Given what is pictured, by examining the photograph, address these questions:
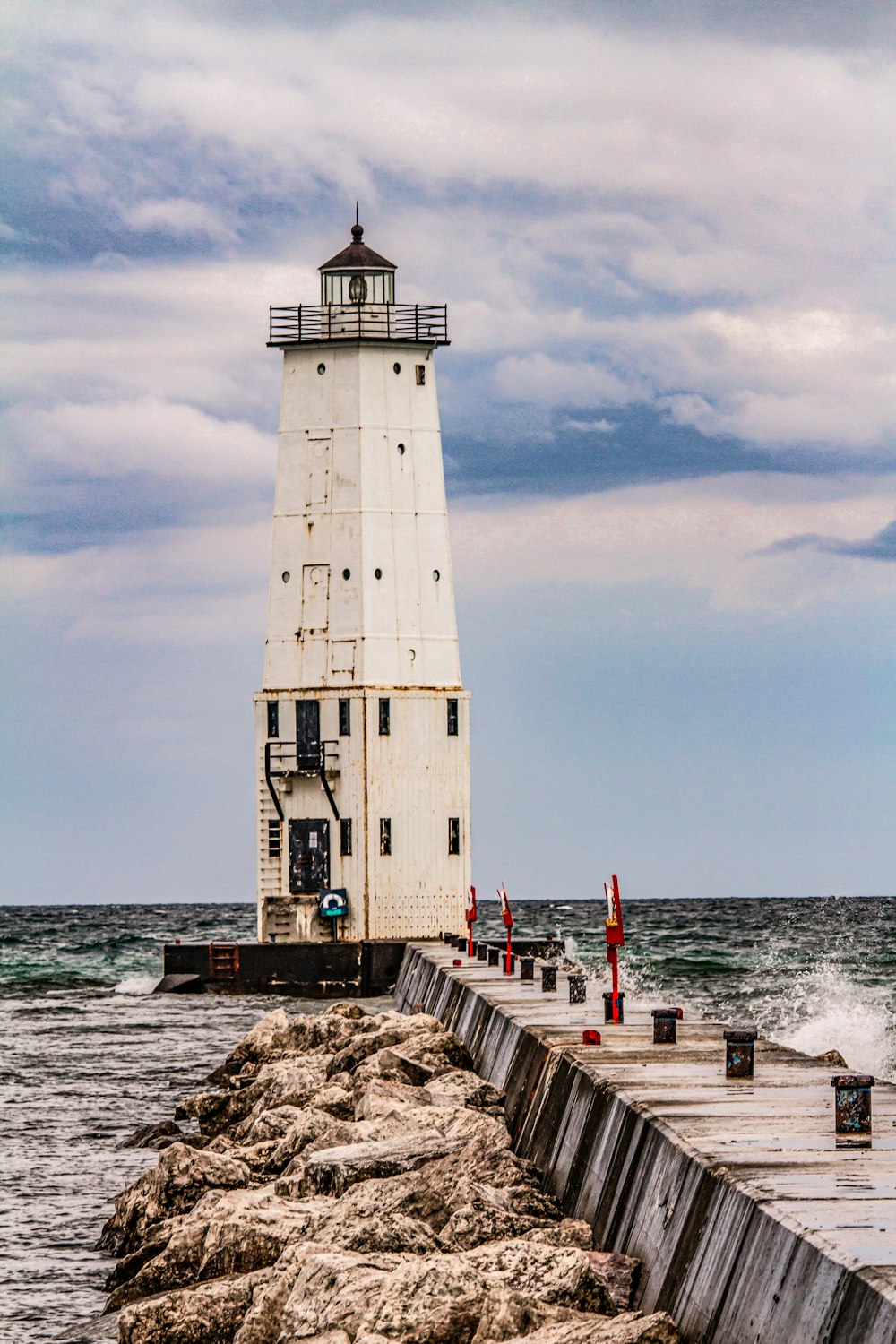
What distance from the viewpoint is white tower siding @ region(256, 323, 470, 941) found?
40.0 m

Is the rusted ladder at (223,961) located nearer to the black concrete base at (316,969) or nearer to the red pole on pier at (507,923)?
the black concrete base at (316,969)

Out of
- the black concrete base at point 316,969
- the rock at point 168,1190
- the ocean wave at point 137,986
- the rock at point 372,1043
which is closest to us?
the rock at point 168,1190

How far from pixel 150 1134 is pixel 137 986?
82.4 feet

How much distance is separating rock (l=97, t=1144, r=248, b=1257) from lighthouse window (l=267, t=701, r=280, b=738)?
24.8 m

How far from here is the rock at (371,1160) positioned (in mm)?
13773

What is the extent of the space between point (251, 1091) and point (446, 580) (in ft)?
69.4

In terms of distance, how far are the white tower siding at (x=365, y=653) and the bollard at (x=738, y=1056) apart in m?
25.7

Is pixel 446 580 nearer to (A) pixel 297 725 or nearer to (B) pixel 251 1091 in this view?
(A) pixel 297 725

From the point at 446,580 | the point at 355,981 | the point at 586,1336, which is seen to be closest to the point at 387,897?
the point at 355,981

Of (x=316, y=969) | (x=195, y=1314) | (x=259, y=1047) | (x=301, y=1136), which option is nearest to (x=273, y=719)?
(x=316, y=969)

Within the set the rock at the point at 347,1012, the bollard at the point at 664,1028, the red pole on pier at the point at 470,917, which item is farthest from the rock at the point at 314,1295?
the red pole on pier at the point at 470,917

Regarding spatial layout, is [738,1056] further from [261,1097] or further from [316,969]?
[316,969]

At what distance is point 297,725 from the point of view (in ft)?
133

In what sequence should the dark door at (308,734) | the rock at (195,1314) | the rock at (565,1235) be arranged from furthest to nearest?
the dark door at (308,734) < the rock at (195,1314) < the rock at (565,1235)
